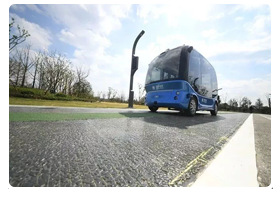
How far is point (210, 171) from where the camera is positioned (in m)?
0.78

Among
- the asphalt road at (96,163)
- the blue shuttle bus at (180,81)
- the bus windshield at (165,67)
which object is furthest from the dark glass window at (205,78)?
the asphalt road at (96,163)

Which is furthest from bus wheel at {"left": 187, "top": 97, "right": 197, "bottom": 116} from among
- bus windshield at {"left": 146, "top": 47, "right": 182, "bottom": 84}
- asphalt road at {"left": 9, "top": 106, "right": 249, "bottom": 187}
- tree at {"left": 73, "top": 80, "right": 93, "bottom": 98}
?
tree at {"left": 73, "top": 80, "right": 93, "bottom": 98}

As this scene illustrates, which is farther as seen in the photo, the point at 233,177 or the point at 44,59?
the point at 44,59

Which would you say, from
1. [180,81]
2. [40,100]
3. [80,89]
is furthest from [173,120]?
[80,89]

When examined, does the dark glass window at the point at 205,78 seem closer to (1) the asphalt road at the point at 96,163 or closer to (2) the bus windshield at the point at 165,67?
(2) the bus windshield at the point at 165,67

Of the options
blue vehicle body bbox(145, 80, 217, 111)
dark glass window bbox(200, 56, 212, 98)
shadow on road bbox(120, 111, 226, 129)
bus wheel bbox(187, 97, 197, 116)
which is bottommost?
shadow on road bbox(120, 111, 226, 129)

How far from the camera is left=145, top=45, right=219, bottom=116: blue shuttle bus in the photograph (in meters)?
4.17

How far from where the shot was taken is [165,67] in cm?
474

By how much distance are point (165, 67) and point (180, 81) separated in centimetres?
94

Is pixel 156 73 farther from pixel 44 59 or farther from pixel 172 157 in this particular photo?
pixel 44 59

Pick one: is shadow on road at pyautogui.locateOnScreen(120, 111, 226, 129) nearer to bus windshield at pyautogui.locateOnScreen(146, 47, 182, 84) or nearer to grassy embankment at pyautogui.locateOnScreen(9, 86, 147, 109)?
bus windshield at pyautogui.locateOnScreen(146, 47, 182, 84)
